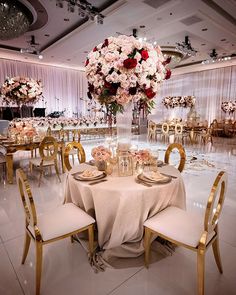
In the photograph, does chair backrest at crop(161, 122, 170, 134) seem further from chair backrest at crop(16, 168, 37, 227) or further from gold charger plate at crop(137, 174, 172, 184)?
chair backrest at crop(16, 168, 37, 227)

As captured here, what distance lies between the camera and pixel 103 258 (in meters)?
1.93

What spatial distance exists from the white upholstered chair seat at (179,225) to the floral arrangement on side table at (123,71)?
1086 mm

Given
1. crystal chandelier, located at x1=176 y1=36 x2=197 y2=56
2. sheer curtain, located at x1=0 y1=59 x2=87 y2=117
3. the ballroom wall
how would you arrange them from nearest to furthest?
crystal chandelier, located at x1=176 y1=36 x2=197 y2=56 → sheer curtain, located at x1=0 y1=59 x2=87 y2=117 → the ballroom wall

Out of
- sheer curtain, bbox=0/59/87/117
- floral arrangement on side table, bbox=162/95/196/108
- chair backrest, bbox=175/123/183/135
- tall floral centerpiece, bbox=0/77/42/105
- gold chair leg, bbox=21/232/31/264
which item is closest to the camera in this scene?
gold chair leg, bbox=21/232/31/264

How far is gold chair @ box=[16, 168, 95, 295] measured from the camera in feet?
5.14

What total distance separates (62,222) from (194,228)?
1067 mm

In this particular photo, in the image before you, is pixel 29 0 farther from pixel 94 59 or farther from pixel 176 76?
pixel 176 76

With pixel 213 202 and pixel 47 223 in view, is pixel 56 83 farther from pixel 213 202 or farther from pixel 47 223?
pixel 213 202

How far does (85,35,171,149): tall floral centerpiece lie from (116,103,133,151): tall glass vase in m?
0.07

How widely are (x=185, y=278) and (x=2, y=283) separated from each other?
151 cm

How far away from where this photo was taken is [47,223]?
1729 millimetres

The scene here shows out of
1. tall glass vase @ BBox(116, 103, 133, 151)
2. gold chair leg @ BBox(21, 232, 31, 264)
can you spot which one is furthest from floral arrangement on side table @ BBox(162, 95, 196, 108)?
gold chair leg @ BBox(21, 232, 31, 264)

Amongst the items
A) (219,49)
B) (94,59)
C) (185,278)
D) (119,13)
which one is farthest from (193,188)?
(219,49)

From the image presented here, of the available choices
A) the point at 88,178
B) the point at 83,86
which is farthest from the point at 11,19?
the point at 83,86
